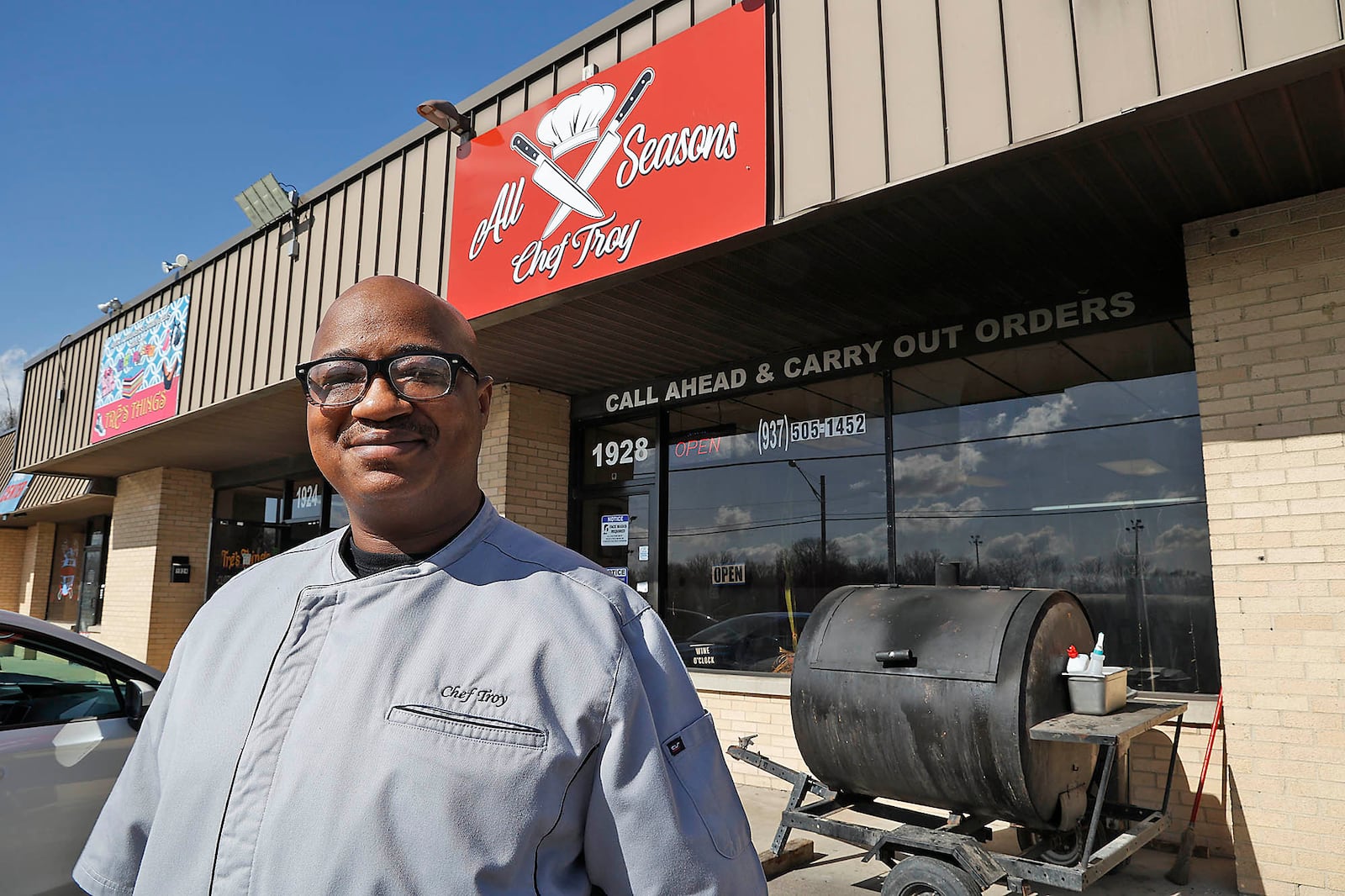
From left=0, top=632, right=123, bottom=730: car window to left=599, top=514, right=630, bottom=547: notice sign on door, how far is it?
477 centimetres

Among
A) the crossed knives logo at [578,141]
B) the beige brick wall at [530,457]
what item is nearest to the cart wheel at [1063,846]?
the crossed knives logo at [578,141]

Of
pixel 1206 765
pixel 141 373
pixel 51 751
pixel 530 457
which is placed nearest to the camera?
pixel 51 751

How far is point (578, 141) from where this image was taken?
19.5ft

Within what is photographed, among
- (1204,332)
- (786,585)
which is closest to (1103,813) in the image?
(1204,332)

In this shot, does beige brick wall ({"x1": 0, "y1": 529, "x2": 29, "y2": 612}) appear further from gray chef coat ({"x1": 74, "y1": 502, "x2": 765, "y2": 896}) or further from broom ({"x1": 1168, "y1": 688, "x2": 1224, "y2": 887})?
gray chef coat ({"x1": 74, "y1": 502, "x2": 765, "y2": 896})

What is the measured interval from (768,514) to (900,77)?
4.12 meters

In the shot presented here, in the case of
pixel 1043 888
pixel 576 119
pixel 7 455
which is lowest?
pixel 1043 888

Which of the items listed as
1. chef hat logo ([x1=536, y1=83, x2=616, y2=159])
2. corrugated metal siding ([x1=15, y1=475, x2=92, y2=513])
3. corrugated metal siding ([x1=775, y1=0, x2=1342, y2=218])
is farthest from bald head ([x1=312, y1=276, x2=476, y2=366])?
corrugated metal siding ([x1=15, y1=475, x2=92, y2=513])

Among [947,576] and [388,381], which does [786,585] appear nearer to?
[947,576]

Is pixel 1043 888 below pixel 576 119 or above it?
below

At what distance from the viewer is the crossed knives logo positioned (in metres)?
5.70

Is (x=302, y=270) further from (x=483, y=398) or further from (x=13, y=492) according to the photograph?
(x=13, y=492)

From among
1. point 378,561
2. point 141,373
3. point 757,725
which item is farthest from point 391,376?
point 141,373

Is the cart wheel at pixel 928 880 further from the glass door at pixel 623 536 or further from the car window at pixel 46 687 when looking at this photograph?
the glass door at pixel 623 536
